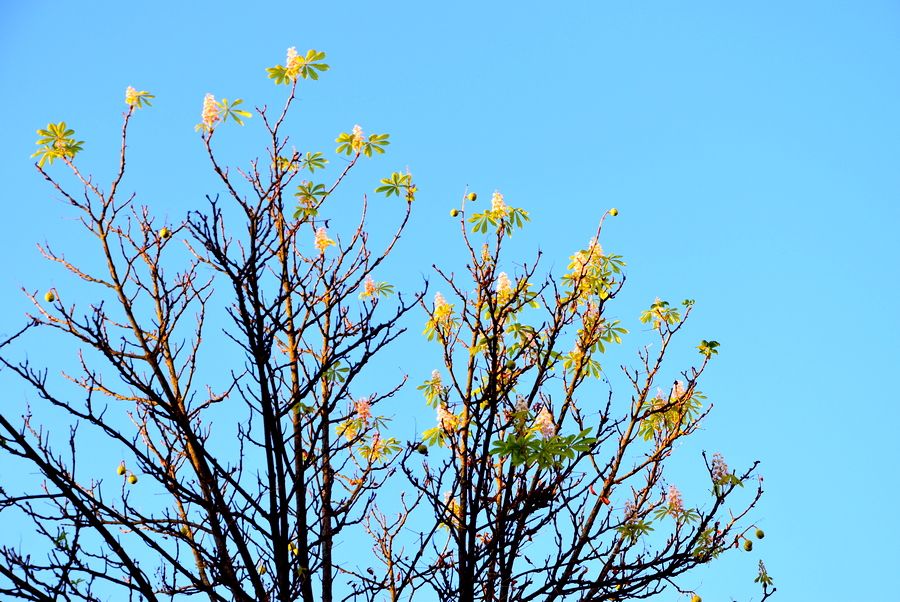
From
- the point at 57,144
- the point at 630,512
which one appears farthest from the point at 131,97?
the point at 630,512

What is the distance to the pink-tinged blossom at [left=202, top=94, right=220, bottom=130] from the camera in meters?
5.83

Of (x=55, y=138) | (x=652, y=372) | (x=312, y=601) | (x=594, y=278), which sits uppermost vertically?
(x=55, y=138)

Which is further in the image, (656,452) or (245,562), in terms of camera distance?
(656,452)

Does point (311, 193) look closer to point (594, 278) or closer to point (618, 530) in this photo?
point (594, 278)

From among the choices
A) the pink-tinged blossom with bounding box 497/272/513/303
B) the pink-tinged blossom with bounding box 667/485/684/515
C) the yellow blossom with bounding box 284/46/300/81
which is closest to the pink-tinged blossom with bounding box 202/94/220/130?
the yellow blossom with bounding box 284/46/300/81

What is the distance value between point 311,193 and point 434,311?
1351 millimetres

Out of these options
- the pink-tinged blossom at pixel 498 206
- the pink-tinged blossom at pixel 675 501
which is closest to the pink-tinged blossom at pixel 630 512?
the pink-tinged blossom at pixel 675 501

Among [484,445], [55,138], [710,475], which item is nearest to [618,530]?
[710,475]

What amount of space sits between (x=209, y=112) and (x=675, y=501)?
4426 millimetres

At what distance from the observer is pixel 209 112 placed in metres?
5.83

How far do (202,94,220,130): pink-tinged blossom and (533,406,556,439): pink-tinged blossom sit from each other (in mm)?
3028

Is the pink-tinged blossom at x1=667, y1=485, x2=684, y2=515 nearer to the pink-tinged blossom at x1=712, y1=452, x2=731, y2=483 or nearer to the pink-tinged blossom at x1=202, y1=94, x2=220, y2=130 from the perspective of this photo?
the pink-tinged blossom at x1=712, y1=452, x2=731, y2=483

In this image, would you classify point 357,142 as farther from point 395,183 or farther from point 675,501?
point 675,501

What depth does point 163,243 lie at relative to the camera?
598cm
